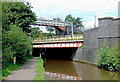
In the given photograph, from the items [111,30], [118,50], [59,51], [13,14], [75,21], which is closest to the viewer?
[118,50]

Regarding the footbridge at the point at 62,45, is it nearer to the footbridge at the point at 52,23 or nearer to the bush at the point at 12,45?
the footbridge at the point at 52,23

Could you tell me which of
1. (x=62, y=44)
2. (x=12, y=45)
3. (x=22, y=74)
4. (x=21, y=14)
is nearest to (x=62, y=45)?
(x=62, y=44)

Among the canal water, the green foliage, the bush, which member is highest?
the bush

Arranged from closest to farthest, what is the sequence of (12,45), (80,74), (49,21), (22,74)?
(22,74)
(12,45)
(80,74)
(49,21)

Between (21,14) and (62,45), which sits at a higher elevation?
(21,14)

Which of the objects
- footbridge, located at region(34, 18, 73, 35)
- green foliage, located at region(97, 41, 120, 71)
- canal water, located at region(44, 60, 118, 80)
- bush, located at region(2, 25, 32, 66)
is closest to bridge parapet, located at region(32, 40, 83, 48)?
footbridge, located at region(34, 18, 73, 35)

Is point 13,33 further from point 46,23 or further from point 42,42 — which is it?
point 46,23

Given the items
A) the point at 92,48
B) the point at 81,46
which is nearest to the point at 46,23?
the point at 81,46

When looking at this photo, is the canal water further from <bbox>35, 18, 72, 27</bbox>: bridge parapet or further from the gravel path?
<bbox>35, 18, 72, 27</bbox>: bridge parapet

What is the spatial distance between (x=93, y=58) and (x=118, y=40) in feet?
19.1

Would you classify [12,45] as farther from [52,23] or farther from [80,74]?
[52,23]

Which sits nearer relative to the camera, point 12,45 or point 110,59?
point 12,45

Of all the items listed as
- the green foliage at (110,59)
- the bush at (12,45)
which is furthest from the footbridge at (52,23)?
the green foliage at (110,59)

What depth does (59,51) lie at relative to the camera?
36562mm
